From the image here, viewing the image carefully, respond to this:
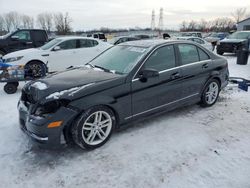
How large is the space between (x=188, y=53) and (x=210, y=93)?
110 cm

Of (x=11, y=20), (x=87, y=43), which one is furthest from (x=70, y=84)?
(x=11, y=20)

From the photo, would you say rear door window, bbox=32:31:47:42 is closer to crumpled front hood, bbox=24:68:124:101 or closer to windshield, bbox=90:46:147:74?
windshield, bbox=90:46:147:74

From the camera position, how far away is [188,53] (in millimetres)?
4434

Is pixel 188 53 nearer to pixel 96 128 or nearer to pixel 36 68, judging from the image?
pixel 96 128

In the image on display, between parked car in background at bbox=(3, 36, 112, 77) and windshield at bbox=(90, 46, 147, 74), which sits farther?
parked car in background at bbox=(3, 36, 112, 77)

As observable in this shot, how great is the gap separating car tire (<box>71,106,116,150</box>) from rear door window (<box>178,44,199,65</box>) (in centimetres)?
187

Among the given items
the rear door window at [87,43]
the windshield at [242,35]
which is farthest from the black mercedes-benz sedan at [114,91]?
the windshield at [242,35]

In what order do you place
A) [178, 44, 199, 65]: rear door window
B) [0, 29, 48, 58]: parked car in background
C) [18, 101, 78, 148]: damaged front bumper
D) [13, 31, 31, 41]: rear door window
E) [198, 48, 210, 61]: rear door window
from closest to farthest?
1. [18, 101, 78, 148]: damaged front bumper
2. [178, 44, 199, 65]: rear door window
3. [198, 48, 210, 61]: rear door window
4. [0, 29, 48, 58]: parked car in background
5. [13, 31, 31, 41]: rear door window

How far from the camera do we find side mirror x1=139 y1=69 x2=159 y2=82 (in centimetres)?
351

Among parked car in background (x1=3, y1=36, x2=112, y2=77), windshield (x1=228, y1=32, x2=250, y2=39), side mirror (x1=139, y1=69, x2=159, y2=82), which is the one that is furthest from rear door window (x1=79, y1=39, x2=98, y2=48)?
windshield (x1=228, y1=32, x2=250, y2=39)

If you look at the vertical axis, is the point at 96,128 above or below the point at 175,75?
below

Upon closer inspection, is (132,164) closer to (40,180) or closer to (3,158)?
(40,180)

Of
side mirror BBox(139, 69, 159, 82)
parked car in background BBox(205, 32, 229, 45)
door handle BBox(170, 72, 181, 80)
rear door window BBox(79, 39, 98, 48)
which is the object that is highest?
parked car in background BBox(205, 32, 229, 45)

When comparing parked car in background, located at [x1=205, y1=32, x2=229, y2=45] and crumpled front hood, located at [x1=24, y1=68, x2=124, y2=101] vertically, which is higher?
parked car in background, located at [x1=205, y1=32, x2=229, y2=45]
